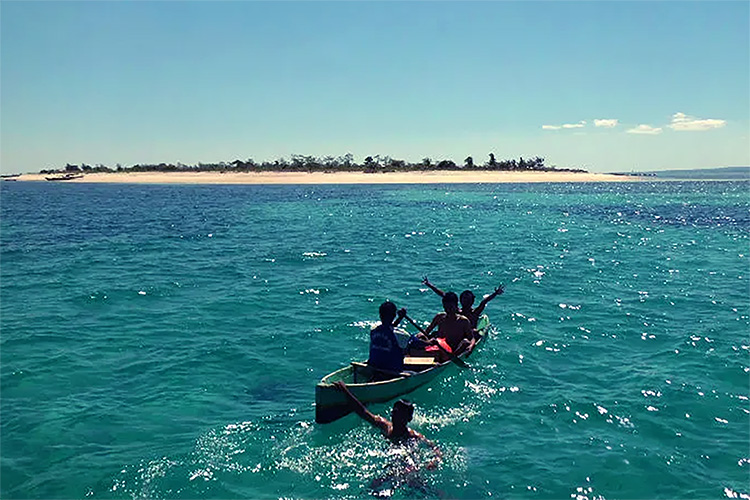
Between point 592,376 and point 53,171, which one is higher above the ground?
point 53,171

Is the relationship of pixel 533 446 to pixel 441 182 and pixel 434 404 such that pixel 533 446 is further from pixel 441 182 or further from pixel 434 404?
pixel 441 182

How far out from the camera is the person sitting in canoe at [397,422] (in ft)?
31.2

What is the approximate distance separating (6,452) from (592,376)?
1210 cm

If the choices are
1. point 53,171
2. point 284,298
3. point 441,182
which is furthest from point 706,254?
point 53,171

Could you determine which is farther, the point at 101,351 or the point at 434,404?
the point at 101,351

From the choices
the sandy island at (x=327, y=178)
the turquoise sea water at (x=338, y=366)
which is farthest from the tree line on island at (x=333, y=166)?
the turquoise sea water at (x=338, y=366)

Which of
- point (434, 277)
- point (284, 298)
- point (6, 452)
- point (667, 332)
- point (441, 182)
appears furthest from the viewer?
point (441, 182)

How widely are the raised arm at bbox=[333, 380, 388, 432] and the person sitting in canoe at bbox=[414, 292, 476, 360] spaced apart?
3.48 meters

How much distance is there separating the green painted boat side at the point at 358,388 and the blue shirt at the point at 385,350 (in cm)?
27

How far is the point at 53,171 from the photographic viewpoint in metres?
160

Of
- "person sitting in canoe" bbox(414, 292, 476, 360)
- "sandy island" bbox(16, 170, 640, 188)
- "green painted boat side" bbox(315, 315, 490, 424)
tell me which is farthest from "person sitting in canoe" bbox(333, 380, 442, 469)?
"sandy island" bbox(16, 170, 640, 188)

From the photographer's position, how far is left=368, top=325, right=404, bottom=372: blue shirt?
11.7m

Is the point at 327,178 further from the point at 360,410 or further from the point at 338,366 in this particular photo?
the point at 360,410

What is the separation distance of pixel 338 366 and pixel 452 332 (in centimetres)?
296
